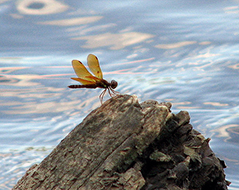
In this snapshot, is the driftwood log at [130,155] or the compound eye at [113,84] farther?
the compound eye at [113,84]

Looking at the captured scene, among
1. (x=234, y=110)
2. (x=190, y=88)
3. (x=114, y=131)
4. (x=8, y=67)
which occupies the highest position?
(x=8, y=67)

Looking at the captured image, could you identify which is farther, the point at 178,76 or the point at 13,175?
the point at 178,76

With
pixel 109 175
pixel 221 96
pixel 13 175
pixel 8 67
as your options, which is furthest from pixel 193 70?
pixel 109 175

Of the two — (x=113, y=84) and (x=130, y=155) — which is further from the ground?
(x=113, y=84)

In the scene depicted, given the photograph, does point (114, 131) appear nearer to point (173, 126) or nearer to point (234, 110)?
point (173, 126)

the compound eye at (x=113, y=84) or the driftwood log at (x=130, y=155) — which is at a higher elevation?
the compound eye at (x=113, y=84)

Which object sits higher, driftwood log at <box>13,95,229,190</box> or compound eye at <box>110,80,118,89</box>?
compound eye at <box>110,80,118,89</box>

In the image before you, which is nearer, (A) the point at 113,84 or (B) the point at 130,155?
(B) the point at 130,155

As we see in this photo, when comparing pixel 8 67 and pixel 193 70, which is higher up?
pixel 8 67
